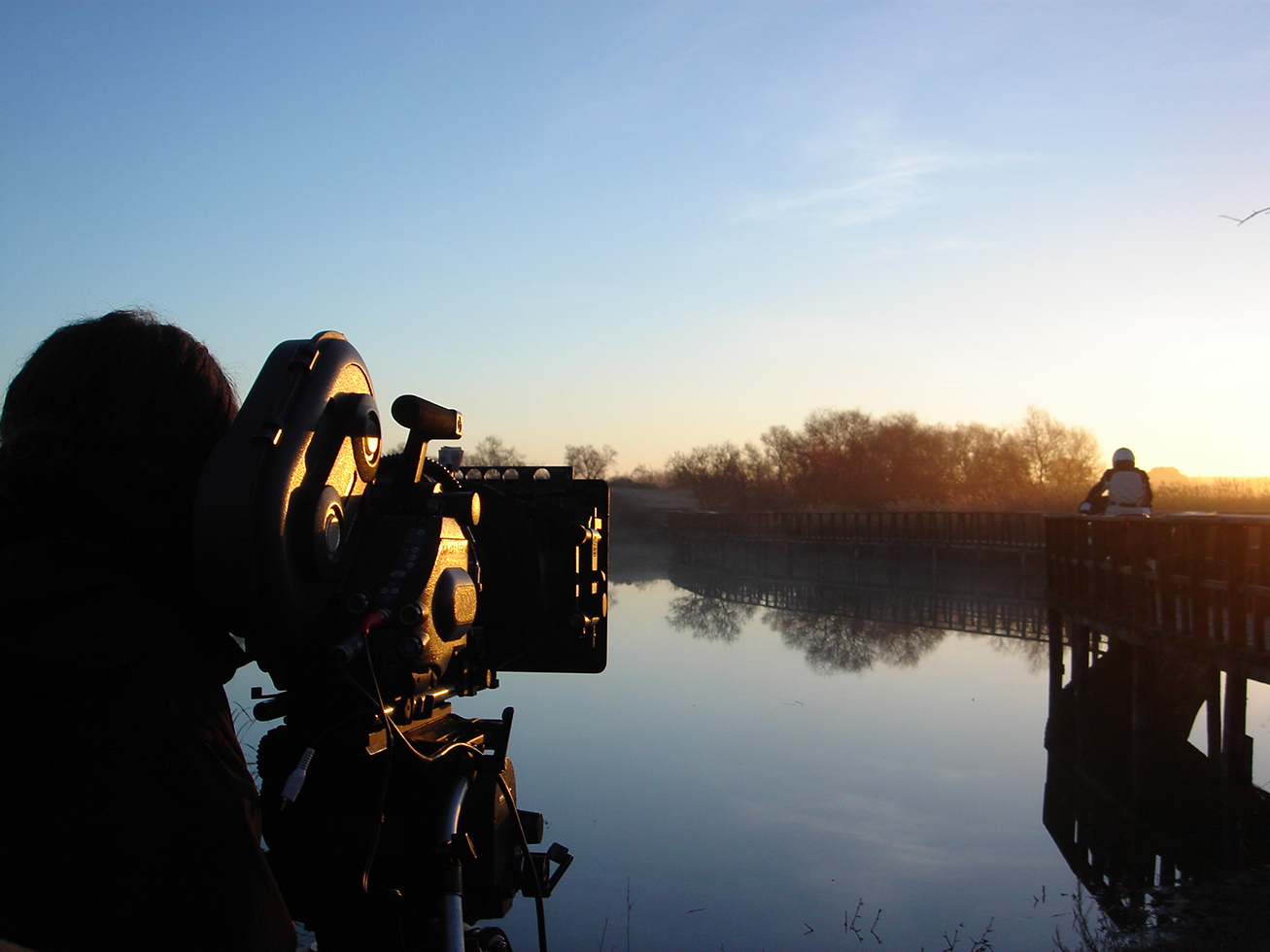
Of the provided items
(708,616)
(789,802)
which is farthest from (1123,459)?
(708,616)

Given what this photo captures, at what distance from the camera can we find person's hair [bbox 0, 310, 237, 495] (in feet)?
4.38

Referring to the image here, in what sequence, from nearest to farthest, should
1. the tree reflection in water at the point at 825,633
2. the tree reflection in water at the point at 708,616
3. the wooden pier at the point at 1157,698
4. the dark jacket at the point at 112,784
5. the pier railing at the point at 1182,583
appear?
1. the dark jacket at the point at 112,784
2. the pier railing at the point at 1182,583
3. the wooden pier at the point at 1157,698
4. the tree reflection in water at the point at 825,633
5. the tree reflection in water at the point at 708,616

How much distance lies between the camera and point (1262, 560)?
7.65 m

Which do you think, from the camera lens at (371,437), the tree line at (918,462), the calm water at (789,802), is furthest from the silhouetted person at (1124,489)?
the tree line at (918,462)

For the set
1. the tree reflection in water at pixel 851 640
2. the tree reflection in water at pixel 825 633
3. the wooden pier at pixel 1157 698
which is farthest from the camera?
the tree reflection in water at pixel 825 633

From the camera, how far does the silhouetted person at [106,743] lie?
3.37ft

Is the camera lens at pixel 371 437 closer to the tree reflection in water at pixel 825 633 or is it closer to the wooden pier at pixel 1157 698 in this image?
the wooden pier at pixel 1157 698

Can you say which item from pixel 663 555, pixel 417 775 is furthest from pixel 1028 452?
pixel 417 775

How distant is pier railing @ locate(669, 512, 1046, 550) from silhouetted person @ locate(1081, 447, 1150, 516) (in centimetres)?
1662

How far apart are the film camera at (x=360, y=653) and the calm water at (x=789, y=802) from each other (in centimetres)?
672

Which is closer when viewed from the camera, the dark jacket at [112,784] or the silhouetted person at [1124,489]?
the dark jacket at [112,784]

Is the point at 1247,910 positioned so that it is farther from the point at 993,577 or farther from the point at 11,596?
the point at 993,577

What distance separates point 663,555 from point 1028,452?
27633 mm

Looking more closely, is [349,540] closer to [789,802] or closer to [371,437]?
[371,437]
